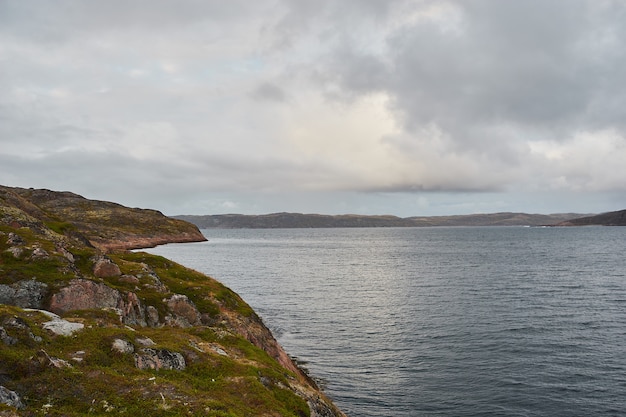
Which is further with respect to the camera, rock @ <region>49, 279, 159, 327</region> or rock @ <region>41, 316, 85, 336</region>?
rock @ <region>49, 279, 159, 327</region>

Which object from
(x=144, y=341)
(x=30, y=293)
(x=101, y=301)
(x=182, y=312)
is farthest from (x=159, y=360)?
(x=182, y=312)

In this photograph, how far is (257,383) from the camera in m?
20.9

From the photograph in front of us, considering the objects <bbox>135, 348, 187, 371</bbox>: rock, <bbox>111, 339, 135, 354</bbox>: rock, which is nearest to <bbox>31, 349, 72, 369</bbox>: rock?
<bbox>111, 339, 135, 354</bbox>: rock

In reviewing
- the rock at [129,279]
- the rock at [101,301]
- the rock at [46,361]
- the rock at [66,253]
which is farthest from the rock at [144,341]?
the rock at [129,279]

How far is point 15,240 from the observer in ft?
107

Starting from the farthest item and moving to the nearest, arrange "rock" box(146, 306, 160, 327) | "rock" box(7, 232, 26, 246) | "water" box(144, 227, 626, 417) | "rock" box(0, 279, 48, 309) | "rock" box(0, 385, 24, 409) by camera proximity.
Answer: "water" box(144, 227, 626, 417), "rock" box(146, 306, 160, 327), "rock" box(7, 232, 26, 246), "rock" box(0, 279, 48, 309), "rock" box(0, 385, 24, 409)

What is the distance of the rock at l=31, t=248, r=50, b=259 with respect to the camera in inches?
1232

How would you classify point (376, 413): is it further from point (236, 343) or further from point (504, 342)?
point (504, 342)

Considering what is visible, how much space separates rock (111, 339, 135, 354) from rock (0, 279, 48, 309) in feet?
34.7

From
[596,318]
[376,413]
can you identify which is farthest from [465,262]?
[376,413]

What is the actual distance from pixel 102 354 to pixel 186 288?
76.6ft

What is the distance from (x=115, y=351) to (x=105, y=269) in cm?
1903

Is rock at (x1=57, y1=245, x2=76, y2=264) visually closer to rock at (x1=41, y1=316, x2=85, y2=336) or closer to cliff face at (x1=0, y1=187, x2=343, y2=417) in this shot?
cliff face at (x1=0, y1=187, x2=343, y2=417)

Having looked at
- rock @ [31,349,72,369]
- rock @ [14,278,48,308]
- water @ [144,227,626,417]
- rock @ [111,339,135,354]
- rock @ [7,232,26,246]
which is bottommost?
water @ [144,227,626,417]
